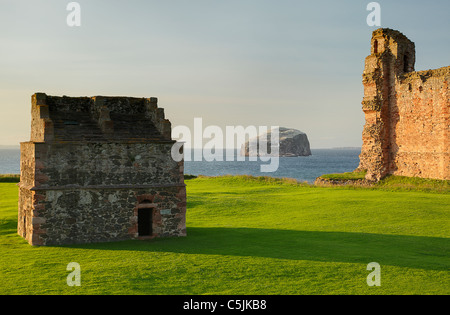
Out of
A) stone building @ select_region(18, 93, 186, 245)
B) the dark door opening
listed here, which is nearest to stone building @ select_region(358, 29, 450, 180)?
stone building @ select_region(18, 93, 186, 245)

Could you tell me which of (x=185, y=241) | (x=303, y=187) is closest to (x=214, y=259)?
(x=185, y=241)

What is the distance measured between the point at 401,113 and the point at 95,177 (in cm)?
3033

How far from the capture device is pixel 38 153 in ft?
58.3

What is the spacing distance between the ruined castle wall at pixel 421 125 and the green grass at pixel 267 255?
36.1ft

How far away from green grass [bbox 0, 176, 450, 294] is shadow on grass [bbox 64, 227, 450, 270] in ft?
0.12

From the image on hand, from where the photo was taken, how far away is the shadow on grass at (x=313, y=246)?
15.6m

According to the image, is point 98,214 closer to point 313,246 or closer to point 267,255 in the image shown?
point 267,255

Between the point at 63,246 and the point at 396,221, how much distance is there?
1536 centimetres

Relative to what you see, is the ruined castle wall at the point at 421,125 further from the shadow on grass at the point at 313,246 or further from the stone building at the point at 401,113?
the shadow on grass at the point at 313,246
